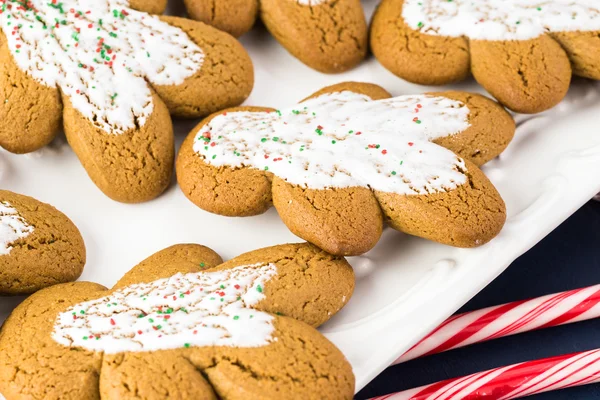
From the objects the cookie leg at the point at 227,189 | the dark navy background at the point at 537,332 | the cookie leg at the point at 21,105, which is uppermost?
the cookie leg at the point at 21,105

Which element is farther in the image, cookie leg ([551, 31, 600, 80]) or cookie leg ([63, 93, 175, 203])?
cookie leg ([551, 31, 600, 80])

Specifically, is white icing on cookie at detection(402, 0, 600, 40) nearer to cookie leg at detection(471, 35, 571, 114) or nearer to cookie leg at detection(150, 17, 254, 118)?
cookie leg at detection(471, 35, 571, 114)

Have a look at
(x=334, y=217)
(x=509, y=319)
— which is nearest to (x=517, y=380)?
(x=509, y=319)

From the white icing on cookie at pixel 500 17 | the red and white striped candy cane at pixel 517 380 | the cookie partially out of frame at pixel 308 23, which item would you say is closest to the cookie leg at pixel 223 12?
the cookie partially out of frame at pixel 308 23

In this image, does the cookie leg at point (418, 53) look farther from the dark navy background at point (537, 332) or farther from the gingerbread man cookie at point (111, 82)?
the dark navy background at point (537, 332)

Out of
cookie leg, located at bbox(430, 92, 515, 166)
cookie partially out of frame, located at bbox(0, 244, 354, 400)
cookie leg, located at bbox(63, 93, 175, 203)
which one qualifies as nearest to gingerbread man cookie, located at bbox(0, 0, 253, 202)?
cookie leg, located at bbox(63, 93, 175, 203)
